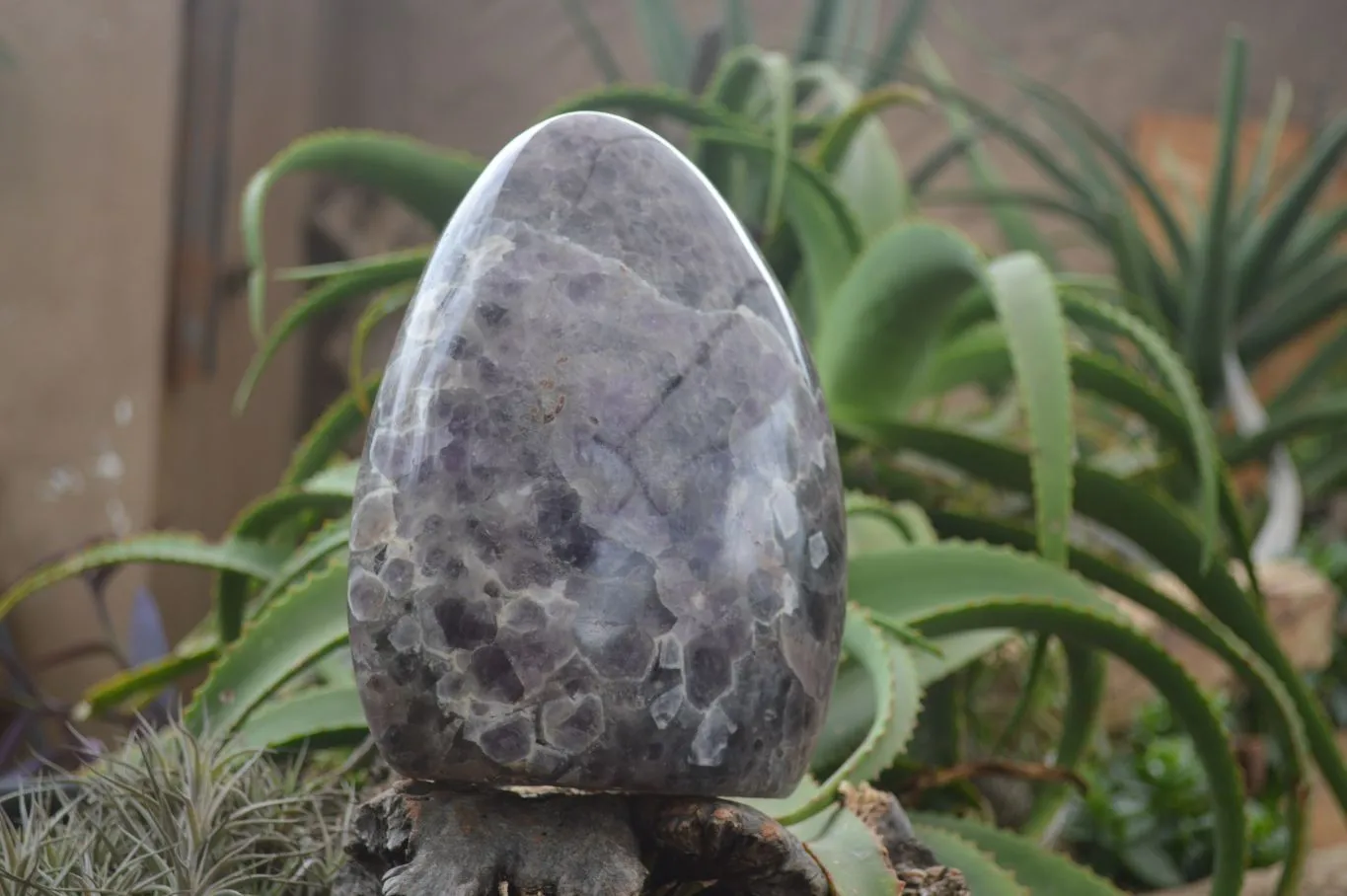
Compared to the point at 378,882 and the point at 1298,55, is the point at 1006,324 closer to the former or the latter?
the point at 378,882

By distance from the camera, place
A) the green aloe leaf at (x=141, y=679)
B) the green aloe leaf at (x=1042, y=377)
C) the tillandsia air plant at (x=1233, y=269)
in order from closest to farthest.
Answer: the green aloe leaf at (x=1042, y=377) → the green aloe leaf at (x=141, y=679) → the tillandsia air plant at (x=1233, y=269)

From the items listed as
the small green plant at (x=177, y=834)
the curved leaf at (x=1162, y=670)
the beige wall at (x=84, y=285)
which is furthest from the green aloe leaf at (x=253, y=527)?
the beige wall at (x=84, y=285)

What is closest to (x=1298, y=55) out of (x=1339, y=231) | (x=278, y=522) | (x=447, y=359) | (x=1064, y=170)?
(x=1339, y=231)

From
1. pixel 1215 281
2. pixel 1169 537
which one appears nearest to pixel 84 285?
pixel 1169 537

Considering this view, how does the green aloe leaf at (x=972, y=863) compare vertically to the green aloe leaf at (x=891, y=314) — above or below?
below

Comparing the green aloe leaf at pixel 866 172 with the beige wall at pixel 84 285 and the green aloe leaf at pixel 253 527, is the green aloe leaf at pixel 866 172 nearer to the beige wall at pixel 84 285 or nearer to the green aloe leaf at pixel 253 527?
the green aloe leaf at pixel 253 527

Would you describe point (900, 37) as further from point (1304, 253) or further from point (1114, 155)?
point (1304, 253)

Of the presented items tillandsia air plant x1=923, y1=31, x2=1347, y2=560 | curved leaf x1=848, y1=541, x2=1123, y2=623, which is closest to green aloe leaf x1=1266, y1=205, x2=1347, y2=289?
tillandsia air plant x1=923, y1=31, x2=1347, y2=560
